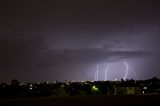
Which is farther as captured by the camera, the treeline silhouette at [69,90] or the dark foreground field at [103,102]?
the treeline silhouette at [69,90]

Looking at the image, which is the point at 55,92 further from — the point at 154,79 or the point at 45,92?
the point at 154,79

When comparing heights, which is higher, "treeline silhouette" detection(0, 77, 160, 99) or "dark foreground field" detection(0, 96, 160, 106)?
"treeline silhouette" detection(0, 77, 160, 99)

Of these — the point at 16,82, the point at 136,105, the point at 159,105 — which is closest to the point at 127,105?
the point at 136,105

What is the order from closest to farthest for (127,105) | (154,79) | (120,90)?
(127,105), (120,90), (154,79)

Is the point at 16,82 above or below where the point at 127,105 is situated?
above

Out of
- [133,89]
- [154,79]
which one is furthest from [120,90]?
[154,79]

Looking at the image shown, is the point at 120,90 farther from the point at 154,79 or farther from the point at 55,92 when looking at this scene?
the point at 154,79

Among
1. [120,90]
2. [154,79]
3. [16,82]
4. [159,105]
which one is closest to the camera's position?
[159,105]

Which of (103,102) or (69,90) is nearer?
(103,102)

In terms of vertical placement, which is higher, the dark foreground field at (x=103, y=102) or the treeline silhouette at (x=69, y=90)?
the treeline silhouette at (x=69, y=90)

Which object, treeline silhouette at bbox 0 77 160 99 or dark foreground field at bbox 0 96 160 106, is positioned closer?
dark foreground field at bbox 0 96 160 106

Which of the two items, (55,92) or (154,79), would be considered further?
(154,79)
